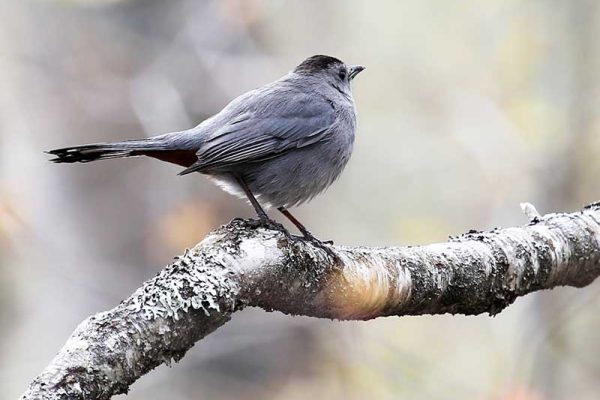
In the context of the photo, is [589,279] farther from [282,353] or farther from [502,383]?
[282,353]

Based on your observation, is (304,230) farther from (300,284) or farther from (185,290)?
(185,290)

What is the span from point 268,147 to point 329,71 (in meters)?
1.20

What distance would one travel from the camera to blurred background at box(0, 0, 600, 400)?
5492mm

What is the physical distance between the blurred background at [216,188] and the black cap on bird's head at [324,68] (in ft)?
4.53

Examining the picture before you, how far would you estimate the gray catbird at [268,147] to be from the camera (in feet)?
10.9

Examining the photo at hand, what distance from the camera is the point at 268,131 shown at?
371 cm

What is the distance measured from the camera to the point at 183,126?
18.3 feet

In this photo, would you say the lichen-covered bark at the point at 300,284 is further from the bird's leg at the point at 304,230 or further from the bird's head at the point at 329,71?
the bird's head at the point at 329,71

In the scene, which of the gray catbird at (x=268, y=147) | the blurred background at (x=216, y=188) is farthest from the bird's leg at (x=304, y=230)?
the blurred background at (x=216, y=188)

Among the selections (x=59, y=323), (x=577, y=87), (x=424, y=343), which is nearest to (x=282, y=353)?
(x=59, y=323)

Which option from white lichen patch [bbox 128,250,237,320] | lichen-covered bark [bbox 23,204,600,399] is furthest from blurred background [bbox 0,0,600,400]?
white lichen patch [bbox 128,250,237,320]

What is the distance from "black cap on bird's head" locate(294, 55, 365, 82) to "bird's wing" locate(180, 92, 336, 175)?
1.42 ft

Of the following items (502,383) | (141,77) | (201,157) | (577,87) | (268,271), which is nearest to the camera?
(268,271)

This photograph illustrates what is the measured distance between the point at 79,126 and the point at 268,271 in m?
3.89
